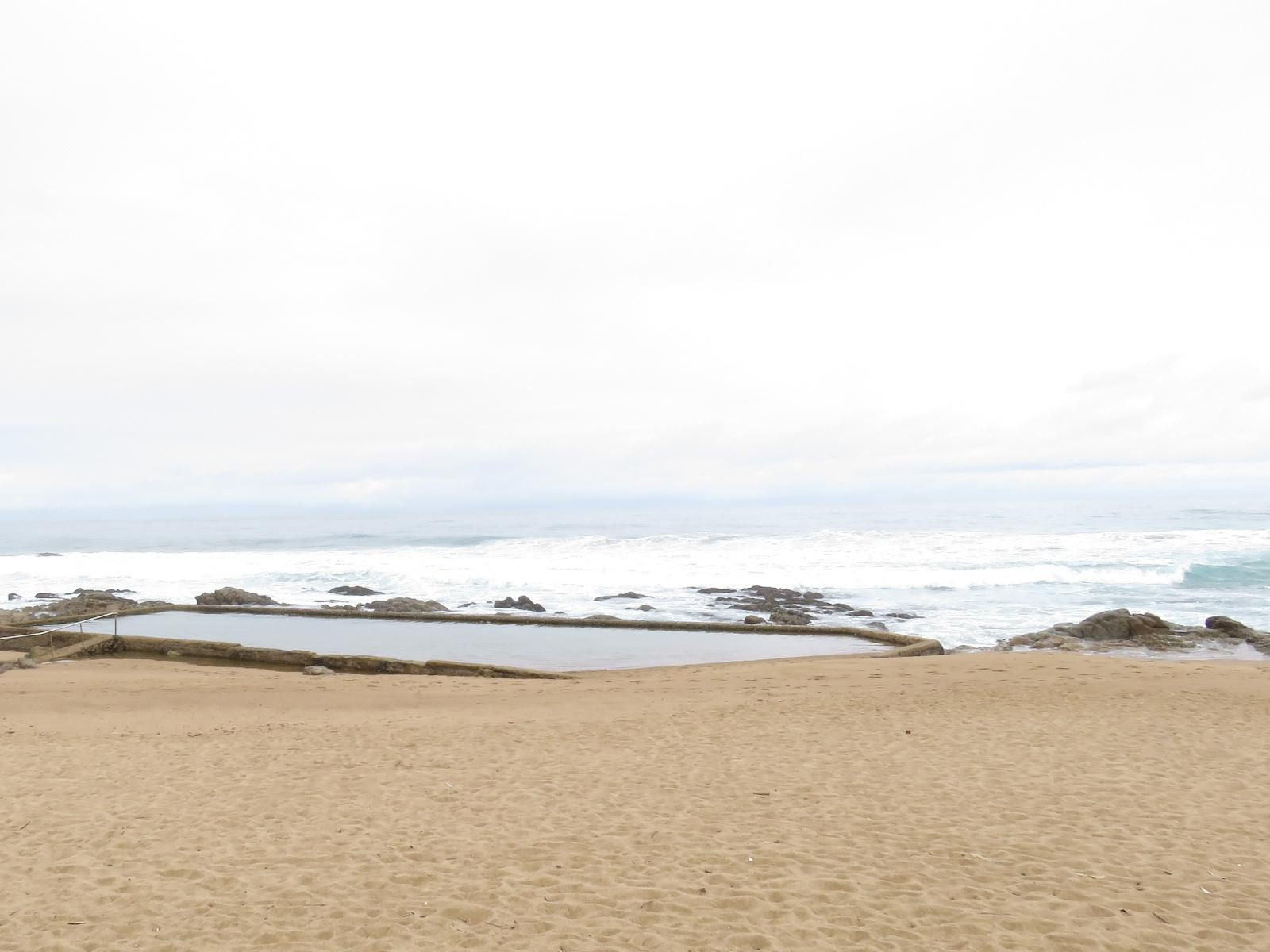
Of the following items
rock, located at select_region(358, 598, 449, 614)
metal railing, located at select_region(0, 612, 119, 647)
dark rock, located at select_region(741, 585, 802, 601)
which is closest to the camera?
metal railing, located at select_region(0, 612, 119, 647)

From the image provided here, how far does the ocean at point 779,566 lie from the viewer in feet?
85.6

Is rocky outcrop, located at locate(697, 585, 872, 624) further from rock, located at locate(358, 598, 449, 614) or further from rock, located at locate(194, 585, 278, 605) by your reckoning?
rock, located at locate(194, 585, 278, 605)

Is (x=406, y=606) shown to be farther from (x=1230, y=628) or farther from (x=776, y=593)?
(x=1230, y=628)

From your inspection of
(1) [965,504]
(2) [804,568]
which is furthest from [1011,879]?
(1) [965,504]

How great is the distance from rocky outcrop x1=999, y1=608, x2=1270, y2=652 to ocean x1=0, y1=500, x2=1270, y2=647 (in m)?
1.34

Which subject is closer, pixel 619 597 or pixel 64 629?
pixel 64 629

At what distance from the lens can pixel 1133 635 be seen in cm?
1817

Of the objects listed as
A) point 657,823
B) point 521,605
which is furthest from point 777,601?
point 657,823

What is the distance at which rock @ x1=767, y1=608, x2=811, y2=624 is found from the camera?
21.1m

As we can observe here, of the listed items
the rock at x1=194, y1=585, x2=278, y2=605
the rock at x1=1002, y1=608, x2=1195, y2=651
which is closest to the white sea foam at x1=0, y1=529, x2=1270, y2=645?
the rock at x1=1002, y1=608, x2=1195, y2=651

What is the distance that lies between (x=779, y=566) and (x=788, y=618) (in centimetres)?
1731

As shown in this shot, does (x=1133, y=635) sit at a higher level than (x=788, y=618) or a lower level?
lower

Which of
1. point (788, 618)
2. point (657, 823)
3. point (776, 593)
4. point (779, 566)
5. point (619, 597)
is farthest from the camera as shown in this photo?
point (779, 566)

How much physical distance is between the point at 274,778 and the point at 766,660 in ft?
29.8
